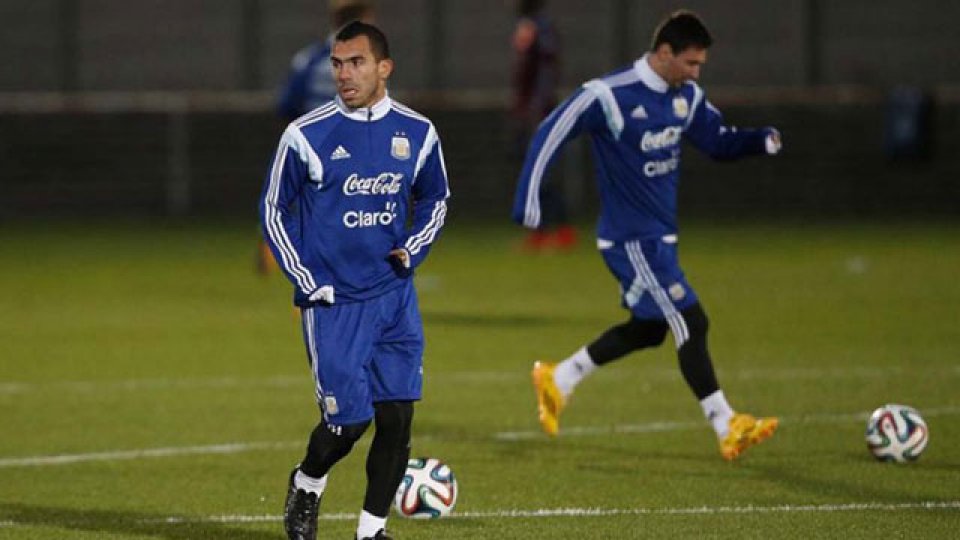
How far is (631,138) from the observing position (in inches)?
394

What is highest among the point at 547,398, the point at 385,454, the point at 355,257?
the point at 355,257

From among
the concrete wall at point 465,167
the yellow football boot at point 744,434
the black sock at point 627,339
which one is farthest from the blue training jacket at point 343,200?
the concrete wall at point 465,167

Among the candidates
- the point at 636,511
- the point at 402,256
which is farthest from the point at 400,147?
the point at 636,511

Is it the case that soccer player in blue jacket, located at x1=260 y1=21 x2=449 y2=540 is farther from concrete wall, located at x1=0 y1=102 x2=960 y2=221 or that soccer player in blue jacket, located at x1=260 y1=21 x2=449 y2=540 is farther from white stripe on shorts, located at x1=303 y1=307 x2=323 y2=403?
concrete wall, located at x1=0 y1=102 x2=960 y2=221

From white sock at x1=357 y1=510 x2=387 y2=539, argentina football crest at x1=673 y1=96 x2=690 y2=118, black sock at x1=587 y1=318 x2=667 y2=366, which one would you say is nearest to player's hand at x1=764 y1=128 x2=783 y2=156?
argentina football crest at x1=673 y1=96 x2=690 y2=118

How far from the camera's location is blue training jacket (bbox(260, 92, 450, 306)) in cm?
738

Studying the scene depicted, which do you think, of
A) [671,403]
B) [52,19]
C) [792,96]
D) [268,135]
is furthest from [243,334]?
[52,19]

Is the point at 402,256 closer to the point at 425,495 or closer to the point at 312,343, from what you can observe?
the point at 312,343

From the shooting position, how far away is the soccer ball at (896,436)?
936 cm

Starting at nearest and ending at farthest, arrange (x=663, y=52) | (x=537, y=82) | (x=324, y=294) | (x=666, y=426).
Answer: (x=324, y=294) → (x=663, y=52) → (x=666, y=426) → (x=537, y=82)

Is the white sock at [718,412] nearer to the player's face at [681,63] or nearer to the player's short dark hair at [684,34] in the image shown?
the player's face at [681,63]

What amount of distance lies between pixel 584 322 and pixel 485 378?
288cm

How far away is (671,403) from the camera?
11516mm

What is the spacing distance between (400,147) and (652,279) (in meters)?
2.78
